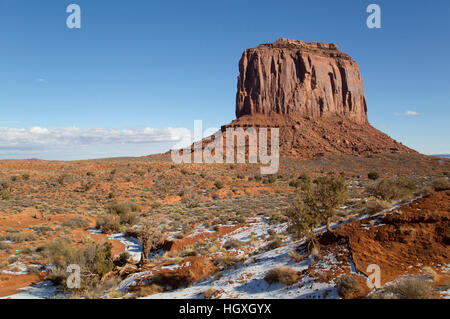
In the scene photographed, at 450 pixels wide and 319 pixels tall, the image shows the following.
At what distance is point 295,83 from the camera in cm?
8362

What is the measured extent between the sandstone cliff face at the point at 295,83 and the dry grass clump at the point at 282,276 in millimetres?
77298

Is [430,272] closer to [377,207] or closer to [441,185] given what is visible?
[377,207]

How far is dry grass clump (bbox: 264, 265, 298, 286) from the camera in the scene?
630 centimetres

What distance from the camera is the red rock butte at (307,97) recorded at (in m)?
71.8

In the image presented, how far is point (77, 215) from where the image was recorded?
18.3 m

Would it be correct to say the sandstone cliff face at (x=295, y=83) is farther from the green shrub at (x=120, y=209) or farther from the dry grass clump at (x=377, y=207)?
the dry grass clump at (x=377, y=207)

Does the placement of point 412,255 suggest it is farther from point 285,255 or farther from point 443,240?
point 285,255

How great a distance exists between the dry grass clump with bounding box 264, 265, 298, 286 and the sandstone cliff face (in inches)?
3043

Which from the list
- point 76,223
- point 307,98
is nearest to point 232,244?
point 76,223

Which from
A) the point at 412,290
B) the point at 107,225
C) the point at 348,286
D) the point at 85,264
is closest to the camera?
the point at 412,290

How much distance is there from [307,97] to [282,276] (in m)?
83.7
